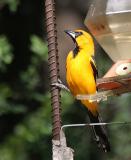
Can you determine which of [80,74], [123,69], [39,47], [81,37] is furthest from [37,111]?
[123,69]

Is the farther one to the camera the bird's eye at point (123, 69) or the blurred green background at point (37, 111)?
the blurred green background at point (37, 111)

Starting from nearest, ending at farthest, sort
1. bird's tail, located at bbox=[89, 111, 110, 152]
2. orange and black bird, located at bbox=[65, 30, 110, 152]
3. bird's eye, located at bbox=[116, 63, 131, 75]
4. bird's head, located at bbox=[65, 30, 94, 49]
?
bird's eye, located at bbox=[116, 63, 131, 75] < bird's tail, located at bbox=[89, 111, 110, 152] < bird's head, located at bbox=[65, 30, 94, 49] < orange and black bird, located at bbox=[65, 30, 110, 152]

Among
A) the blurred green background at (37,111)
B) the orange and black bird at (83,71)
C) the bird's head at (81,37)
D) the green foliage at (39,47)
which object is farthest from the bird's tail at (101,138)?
the green foliage at (39,47)

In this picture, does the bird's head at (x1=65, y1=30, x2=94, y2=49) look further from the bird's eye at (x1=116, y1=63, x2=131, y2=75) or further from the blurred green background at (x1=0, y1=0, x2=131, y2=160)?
the blurred green background at (x1=0, y1=0, x2=131, y2=160)

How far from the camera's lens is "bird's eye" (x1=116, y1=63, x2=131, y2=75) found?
351 cm

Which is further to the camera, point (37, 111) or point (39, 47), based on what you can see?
point (37, 111)

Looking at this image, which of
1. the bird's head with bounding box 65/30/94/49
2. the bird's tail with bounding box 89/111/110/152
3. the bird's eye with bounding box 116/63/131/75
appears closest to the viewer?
the bird's eye with bounding box 116/63/131/75

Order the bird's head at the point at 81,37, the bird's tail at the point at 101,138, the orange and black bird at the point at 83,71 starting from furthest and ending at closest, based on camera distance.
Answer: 1. the orange and black bird at the point at 83,71
2. the bird's head at the point at 81,37
3. the bird's tail at the point at 101,138

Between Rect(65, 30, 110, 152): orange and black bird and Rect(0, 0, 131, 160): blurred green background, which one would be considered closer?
Rect(65, 30, 110, 152): orange and black bird

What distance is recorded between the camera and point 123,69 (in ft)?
11.6

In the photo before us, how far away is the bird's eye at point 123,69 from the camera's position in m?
3.51

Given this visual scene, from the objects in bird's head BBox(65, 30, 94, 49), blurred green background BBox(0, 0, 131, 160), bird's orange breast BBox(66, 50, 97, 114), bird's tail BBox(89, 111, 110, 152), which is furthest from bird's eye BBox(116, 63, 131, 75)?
blurred green background BBox(0, 0, 131, 160)

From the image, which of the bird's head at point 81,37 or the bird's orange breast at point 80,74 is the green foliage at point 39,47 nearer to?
the bird's orange breast at point 80,74

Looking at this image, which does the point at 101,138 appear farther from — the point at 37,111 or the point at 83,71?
the point at 37,111
